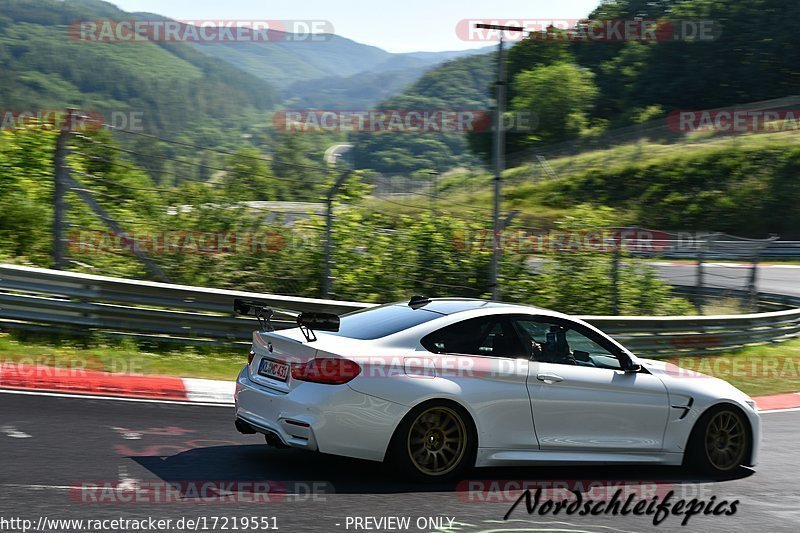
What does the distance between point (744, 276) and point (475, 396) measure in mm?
22740

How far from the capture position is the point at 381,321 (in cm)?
747

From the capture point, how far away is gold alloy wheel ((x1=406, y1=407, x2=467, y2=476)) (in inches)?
267

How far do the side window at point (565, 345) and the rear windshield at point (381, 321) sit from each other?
0.79 metres

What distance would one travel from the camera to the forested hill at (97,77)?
126438mm

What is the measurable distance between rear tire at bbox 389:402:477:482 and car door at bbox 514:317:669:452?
649 mm

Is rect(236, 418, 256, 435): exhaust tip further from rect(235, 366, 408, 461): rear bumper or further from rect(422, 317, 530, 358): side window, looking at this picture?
rect(422, 317, 530, 358): side window

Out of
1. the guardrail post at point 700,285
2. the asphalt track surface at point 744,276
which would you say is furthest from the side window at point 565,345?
the asphalt track surface at point 744,276

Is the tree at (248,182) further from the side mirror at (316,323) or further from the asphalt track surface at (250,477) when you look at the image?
the side mirror at (316,323)

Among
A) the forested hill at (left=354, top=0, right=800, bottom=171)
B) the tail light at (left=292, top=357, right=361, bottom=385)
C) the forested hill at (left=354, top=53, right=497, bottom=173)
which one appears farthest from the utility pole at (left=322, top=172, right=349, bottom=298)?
the forested hill at (left=354, top=53, right=497, bottom=173)

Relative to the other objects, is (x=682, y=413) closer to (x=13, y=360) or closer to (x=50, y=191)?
(x=13, y=360)

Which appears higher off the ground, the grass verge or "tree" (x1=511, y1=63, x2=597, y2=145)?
"tree" (x1=511, y1=63, x2=597, y2=145)
